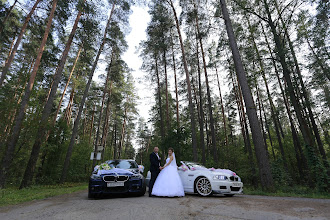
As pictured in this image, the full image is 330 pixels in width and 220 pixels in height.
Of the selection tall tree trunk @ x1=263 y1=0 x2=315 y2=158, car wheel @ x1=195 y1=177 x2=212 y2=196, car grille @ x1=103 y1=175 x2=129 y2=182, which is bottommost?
car wheel @ x1=195 y1=177 x2=212 y2=196

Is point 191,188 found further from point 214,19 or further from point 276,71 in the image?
point 276,71

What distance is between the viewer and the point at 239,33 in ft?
44.4

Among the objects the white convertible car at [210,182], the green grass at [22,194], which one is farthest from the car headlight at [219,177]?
the green grass at [22,194]

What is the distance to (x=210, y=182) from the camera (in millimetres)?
5957

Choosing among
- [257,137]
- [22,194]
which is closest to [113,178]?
[22,194]

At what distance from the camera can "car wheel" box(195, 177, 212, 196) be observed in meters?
5.99

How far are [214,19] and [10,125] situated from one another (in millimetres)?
15256

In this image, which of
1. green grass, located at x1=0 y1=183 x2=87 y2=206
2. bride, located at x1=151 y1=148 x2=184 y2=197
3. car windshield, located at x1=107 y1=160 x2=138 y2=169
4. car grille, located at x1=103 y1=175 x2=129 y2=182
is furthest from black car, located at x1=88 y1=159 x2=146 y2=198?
green grass, located at x1=0 y1=183 x2=87 y2=206

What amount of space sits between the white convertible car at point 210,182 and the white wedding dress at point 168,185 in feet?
2.44

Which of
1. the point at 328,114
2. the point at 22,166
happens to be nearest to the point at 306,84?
the point at 328,114

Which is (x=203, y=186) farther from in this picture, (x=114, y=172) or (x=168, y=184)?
(x=114, y=172)

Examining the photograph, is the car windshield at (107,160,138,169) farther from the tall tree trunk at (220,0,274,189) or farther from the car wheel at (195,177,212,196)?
the tall tree trunk at (220,0,274,189)

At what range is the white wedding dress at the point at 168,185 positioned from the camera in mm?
5555

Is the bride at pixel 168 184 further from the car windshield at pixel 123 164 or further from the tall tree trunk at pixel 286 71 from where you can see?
the tall tree trunk at pixel 286 71
